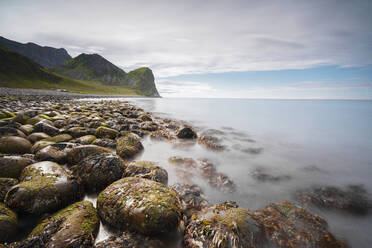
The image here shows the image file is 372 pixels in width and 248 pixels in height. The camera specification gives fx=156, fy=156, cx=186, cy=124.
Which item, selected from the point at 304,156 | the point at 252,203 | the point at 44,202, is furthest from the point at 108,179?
the point at 304,156

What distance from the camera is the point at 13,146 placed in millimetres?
5664

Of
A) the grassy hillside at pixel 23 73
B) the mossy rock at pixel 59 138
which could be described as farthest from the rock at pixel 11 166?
the grassy hillside at pixel 23 73

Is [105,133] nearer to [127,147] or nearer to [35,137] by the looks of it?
[127,147]

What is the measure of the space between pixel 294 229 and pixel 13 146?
918 cm

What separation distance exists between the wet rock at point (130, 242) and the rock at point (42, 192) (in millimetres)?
1592

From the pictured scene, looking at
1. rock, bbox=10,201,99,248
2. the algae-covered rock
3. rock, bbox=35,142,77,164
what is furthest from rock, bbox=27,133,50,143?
the algae-covered rock

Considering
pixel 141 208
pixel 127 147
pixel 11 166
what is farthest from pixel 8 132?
pixel 141 208

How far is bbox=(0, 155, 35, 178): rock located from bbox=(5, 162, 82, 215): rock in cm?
36

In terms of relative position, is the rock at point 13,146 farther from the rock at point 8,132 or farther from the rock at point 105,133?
the rock at point 105,133

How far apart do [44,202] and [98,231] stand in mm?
1352

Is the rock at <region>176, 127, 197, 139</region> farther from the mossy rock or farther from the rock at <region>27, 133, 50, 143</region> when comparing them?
the rock at <region>27, 133, 50, 143</region>

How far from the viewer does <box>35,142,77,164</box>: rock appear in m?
5.28

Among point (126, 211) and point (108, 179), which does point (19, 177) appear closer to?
point (108, 179)

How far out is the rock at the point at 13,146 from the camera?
549 cm
